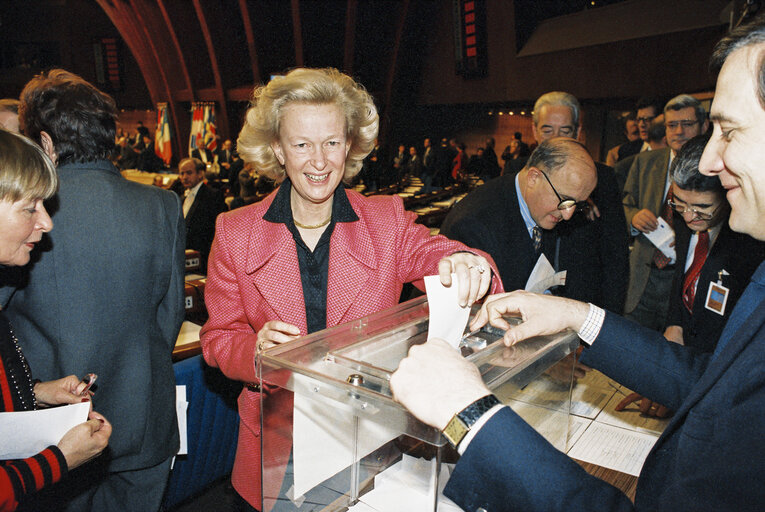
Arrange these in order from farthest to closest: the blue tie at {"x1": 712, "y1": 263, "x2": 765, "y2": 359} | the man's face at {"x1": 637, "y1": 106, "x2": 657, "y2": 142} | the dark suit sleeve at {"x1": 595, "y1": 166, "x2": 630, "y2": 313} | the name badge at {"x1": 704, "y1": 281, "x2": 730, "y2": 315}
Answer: the man's face at {"x1": 637, "y1": 106, "x2": 657, "y2": 142} → the dark suit sleeve at {"x1": 595, "y1": 166, "x2": 630, "y2": 313} → the name badge at {"x1": 704, "y1": 281, "x2": 730, "y2": 315} → the blue tie at {"x1": 712, "y1": 263, "x2": 765, "y2": 359}

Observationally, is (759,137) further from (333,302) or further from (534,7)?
(534,7)

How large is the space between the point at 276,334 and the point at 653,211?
3115mm

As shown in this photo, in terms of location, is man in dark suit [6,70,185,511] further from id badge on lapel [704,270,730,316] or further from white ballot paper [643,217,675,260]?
white ballot paper [643,217,675,260]

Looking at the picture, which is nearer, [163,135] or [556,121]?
[556,121]

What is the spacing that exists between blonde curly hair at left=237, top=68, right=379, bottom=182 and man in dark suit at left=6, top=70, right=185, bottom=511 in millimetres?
452

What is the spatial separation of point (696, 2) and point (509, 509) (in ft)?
35.0

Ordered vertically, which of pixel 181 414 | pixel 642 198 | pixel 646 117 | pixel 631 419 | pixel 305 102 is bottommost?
pixel 181 414

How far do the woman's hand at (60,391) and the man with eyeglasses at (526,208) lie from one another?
1424mm

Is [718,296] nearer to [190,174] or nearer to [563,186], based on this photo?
[563,186]

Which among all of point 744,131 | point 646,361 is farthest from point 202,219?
point 744,131

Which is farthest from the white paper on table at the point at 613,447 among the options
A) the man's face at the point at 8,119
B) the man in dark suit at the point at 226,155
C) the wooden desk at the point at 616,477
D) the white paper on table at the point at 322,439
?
the man in dark suit at the point at 226,155

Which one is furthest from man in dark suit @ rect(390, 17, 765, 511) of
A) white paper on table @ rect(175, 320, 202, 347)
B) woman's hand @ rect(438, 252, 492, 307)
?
white paper on table @ rect(175, 320, 202, 347)

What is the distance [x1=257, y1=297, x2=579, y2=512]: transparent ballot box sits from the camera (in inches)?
30.1

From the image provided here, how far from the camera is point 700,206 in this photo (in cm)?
198
